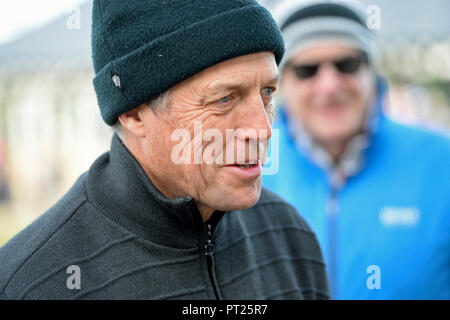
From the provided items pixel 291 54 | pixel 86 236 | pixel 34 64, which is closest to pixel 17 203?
pixel 34 64

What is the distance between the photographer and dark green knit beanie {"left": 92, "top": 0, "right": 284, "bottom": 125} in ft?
5.01

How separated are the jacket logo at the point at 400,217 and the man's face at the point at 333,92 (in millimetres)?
633

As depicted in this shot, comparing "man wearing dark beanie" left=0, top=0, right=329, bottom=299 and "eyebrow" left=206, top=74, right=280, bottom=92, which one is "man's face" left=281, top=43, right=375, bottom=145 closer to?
"man wearing dark beanie" left=0, top=0, right=329, bottom=299

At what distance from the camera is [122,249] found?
1.61m

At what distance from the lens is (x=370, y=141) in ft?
11.1

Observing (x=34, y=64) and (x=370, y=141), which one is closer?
(x=370, y=141)

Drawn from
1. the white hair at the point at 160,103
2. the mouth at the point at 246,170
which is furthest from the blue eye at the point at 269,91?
the white hair at the point at 160,103

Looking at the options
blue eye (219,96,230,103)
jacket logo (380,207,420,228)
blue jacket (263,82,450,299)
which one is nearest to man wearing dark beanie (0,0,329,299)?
blue eye (219,96,230,103)

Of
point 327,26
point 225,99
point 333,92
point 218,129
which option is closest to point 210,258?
point 218,129

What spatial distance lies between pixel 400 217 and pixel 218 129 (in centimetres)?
197

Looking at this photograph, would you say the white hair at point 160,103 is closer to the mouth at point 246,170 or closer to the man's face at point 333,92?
the mouth at point 246,170

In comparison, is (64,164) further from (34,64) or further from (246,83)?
(246,83)

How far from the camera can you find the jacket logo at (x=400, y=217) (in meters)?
3.11
